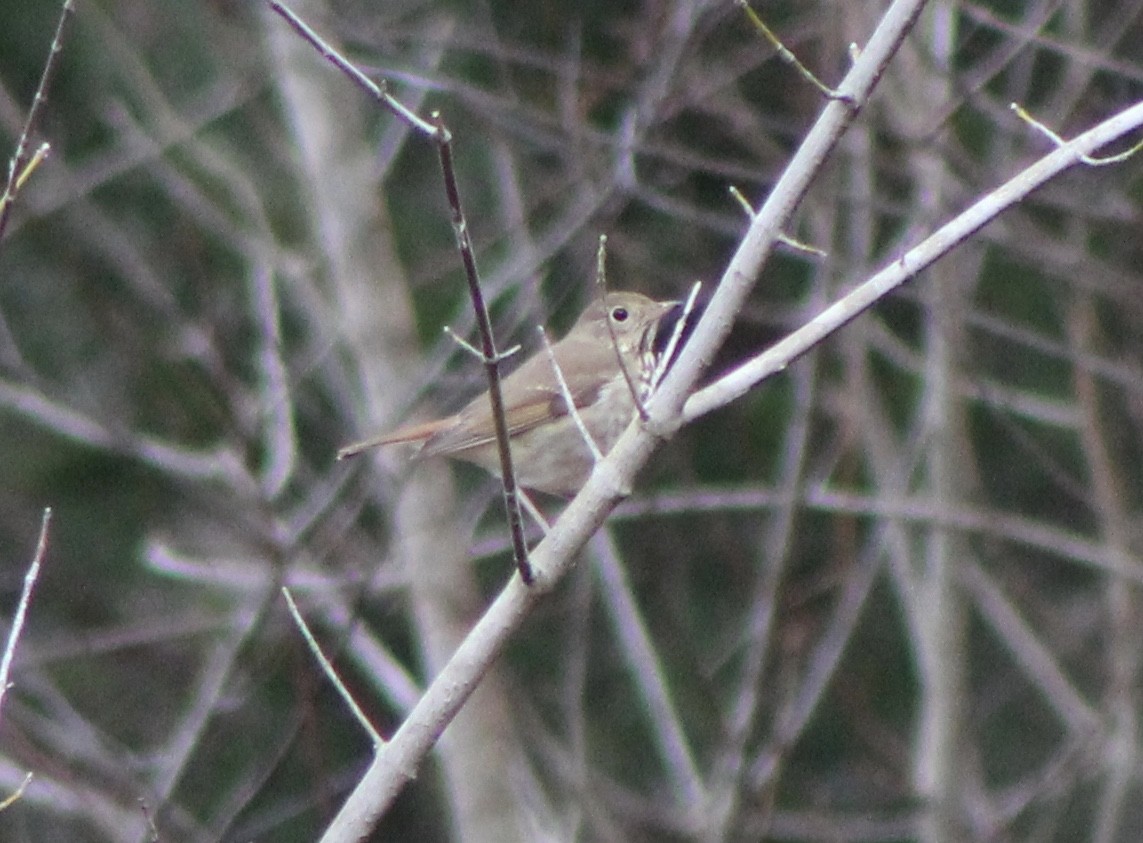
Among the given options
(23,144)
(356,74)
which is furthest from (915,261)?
(23,144)

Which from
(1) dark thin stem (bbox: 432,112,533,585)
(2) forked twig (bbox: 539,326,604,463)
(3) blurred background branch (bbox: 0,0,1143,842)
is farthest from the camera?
(3) blurred background branch (bbox: 0,0,1143,842)

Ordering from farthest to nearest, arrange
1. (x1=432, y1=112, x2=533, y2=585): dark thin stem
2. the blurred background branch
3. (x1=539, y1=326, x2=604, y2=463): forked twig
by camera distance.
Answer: the blurred background branch < (x1=539, y1=326, x2=604, y2=463): forked twig < (x1=432, y1=112, x2=533, y2=585): dark thin stem

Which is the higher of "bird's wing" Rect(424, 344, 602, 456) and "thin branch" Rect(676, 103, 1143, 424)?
"thin branch" Rect(676, 103, 1143, 424)

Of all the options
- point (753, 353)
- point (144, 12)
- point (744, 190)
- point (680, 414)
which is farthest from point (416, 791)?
point (680, 414)

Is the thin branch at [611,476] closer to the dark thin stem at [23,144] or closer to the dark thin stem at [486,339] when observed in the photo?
the dark thin stem at [486,339]

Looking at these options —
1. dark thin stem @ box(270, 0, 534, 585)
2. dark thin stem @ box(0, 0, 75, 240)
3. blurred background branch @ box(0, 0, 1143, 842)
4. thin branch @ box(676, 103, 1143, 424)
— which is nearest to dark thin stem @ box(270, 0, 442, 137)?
dark thin stem @ box(270, 0, 534, 585)

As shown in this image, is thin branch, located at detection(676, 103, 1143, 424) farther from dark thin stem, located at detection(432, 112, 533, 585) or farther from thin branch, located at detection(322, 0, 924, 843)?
dark thin stem, located at detection(432, 112, 533, 585)

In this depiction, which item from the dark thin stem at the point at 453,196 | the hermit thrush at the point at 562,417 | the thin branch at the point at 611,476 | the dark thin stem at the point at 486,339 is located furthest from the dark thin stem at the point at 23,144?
the hermit thrush at the point at 562,417
